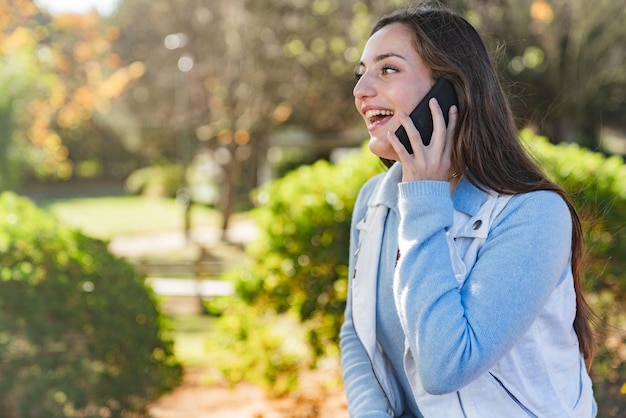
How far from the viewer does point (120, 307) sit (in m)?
A: 4.66

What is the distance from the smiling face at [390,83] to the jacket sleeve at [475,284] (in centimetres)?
27

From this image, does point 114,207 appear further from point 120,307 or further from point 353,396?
point 353,396

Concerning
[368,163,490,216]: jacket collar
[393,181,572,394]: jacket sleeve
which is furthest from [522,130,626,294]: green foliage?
[393,181,572,394]: jacket sleeve

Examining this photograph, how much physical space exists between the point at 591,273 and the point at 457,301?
3.10 m

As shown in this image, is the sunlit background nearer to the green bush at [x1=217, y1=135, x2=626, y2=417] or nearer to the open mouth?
the green bush at [x1=217, y1=135, x2=626, y2=417]

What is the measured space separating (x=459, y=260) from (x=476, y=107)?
0.41 metres

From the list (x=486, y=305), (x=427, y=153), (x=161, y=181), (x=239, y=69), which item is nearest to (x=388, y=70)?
(x=427, y=153)

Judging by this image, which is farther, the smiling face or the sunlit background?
the sunlit background

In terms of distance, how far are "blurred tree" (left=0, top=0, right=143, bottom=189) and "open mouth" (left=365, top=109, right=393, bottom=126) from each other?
45.5 feet

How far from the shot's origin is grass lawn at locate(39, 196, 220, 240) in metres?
31.2

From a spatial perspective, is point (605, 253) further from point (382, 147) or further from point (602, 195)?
point (382, 147)

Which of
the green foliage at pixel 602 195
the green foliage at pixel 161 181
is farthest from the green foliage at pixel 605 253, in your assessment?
the green foliage at pixel 161 181

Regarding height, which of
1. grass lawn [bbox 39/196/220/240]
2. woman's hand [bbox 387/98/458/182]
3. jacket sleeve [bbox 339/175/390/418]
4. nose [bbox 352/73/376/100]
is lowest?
grass lawn [bbox 39/196/220/240]

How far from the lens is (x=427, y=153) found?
2.03 m
